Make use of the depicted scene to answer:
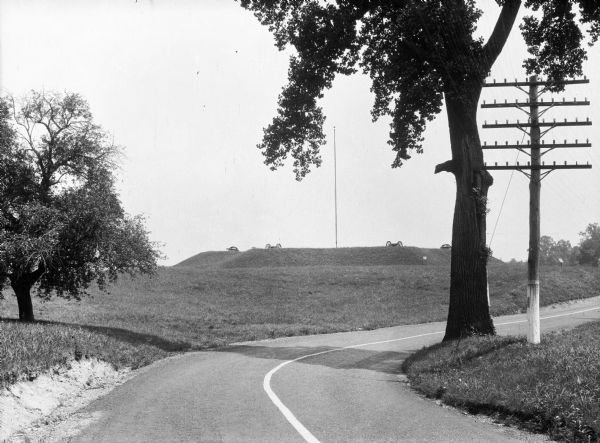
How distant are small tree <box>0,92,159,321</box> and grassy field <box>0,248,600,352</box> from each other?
2.31 meters

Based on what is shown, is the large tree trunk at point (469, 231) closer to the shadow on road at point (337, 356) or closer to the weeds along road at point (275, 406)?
the shadow on road at point (337, 356)

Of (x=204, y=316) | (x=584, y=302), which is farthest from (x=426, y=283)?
(x=204, y=316)

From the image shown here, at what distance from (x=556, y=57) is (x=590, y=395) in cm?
1449

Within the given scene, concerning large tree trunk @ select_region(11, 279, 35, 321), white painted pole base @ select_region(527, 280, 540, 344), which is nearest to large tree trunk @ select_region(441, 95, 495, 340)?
white painted pole base @ select_region(527, 280, 540, 344)

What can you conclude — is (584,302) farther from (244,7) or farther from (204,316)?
(244,7)

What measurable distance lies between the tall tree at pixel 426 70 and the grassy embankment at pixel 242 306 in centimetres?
1010

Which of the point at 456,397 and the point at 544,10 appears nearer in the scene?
the point at 456,397

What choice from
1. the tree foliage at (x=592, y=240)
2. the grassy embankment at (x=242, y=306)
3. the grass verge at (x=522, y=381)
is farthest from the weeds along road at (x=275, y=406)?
the tree foliage at (x=592, y=240)

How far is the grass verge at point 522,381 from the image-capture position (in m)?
8.70

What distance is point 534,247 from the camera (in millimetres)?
15516

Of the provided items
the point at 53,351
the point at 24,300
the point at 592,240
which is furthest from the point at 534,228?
the point at 592,240

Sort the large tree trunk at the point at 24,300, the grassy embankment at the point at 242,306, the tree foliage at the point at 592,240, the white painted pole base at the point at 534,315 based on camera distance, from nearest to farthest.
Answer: the white painted pole base at the point at 534,315, the grassy embankment at the point at 242,306, the large tree trunk at the point at 24,300, the tree foliage at the point at 592,240

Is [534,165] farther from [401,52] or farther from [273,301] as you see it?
[273,301]

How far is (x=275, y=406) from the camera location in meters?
10.5
